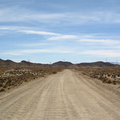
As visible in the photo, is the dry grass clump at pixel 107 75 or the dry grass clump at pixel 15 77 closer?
the dry grass clump at pixel 15 77

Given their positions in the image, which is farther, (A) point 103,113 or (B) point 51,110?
(B) point 51,110

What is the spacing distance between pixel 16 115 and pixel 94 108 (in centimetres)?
386

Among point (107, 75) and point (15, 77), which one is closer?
point (15, 77)

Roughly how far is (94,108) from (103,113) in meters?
1.24

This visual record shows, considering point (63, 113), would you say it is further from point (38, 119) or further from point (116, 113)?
point (116, 113)

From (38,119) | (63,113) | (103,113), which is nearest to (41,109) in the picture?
(63,113)

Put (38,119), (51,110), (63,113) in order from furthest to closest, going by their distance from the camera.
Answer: (51,110) < (63,113) < (38,119)

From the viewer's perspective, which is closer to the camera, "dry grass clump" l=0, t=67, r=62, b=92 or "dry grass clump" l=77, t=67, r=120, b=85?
"dry grass clump" l=0, t=67, r=62, b=92

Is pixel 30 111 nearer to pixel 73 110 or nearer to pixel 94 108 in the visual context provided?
pixel 73 110

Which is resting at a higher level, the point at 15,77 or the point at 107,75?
the point at 107,75

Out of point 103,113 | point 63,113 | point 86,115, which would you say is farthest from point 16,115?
point 103,113

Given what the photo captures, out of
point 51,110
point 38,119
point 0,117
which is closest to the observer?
point 38,119

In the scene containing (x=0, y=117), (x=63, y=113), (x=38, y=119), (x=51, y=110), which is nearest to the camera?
(x=38, y=119)

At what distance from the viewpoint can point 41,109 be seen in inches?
432
